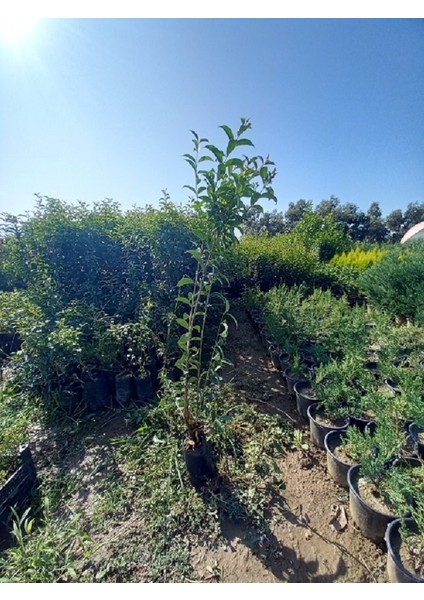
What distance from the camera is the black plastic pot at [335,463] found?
148 cm

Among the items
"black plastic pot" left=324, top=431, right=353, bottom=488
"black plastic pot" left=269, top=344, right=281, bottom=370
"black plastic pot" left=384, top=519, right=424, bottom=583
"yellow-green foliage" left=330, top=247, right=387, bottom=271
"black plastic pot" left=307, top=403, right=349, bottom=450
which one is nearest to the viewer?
"black plastic pot" left=384, top=519, right=424, bottom=583

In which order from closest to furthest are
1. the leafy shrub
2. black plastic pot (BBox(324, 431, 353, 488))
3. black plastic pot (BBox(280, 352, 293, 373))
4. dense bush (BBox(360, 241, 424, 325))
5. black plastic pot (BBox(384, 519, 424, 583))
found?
1. black plastic pot (BBox(384, 519, 424, 583))
2. black plastic pot (BBox(324, 431, 353, 488))
3. black plastic pot (BBox(280, 352, 293, 373))
4. dense bush (BBox(360, 241, 424, 325))
5. the leafy shrub

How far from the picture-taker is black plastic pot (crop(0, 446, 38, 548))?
137 cm

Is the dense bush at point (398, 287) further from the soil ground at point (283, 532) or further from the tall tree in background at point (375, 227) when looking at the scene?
the tall tree in background at point (375, 227)

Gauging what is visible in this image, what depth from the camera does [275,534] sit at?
4.29 ft

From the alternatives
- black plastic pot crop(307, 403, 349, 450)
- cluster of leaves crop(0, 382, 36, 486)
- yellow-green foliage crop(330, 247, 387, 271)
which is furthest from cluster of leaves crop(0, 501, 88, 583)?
yellow-green foliage crop(330, 247, 387, 271)

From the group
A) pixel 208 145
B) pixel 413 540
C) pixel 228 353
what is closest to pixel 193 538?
pixel 413 540

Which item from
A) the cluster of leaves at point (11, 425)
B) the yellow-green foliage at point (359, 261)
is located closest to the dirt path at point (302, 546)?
the cluster of leaves at point (11, 425)

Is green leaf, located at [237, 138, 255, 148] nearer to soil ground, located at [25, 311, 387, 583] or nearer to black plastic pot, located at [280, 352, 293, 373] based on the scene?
soil ground, located at [25, 311, 387, 583]

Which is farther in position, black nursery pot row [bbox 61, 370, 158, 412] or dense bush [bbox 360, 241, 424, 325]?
dense bush [bbox 360, 241, 424, 325]

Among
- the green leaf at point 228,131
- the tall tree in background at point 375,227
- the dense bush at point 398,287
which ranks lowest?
the dense bush at point 398,287

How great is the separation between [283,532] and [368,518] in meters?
0.42

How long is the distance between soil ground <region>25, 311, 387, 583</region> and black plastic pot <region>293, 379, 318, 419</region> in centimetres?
14

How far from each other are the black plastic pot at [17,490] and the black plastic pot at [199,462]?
995 millimetres
